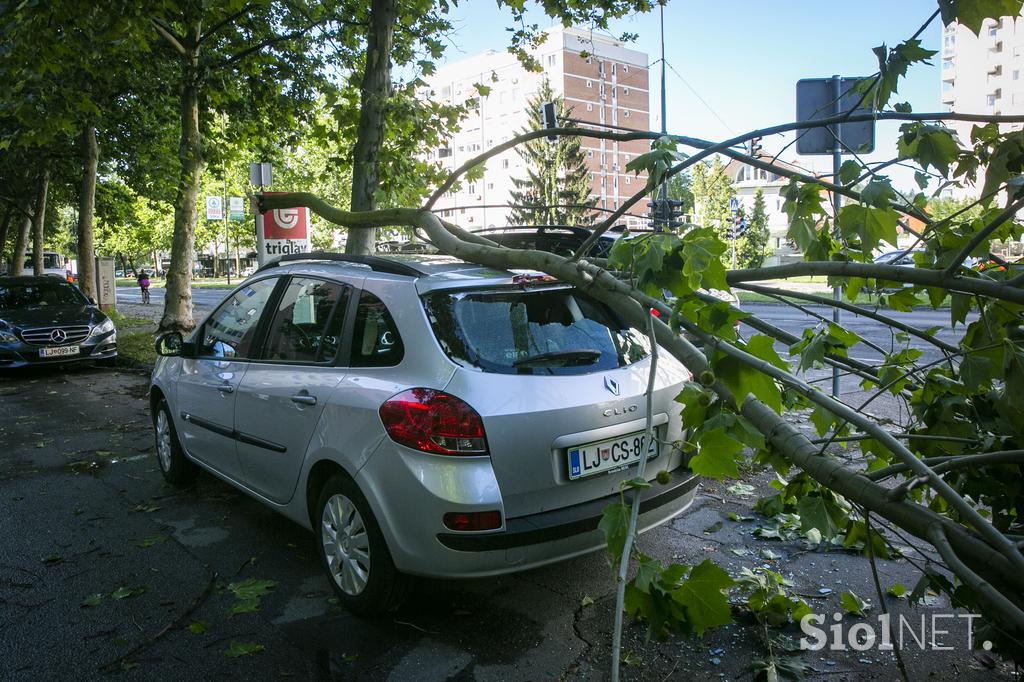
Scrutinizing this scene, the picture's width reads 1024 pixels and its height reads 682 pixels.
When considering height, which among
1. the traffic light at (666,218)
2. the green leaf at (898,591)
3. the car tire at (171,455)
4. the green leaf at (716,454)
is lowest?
the green leaf at (898,591)

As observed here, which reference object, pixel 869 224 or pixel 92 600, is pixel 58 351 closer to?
pixel 92 600

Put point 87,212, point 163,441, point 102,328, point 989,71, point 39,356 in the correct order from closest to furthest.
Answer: point 163,441 → point 39,356 → point 102,328 → point 87,212 → point 989,71

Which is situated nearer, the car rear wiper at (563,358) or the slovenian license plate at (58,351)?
the car rear wiper at (563,358)

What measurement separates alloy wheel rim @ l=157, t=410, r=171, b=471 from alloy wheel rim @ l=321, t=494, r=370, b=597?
104 inches

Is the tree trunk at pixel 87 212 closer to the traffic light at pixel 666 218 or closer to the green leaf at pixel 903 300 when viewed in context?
the traffic light at pixel 666 218

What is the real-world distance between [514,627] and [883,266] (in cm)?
222

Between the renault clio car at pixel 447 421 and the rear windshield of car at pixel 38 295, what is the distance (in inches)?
457

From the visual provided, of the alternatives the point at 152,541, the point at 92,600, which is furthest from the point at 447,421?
the point at 152,541

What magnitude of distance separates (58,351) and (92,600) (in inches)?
402

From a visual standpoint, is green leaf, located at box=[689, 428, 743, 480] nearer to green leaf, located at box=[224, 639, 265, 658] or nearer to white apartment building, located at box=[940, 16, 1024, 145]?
green leaf, located at box=[224, 639, 265, 658]

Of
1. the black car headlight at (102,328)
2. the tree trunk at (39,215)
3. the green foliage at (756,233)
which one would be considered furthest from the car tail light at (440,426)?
the green foliage at (756,233)

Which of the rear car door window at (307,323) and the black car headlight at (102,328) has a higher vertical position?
the rear car door window at (307,323)

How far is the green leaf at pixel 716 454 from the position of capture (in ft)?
6.85

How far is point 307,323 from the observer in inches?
163
